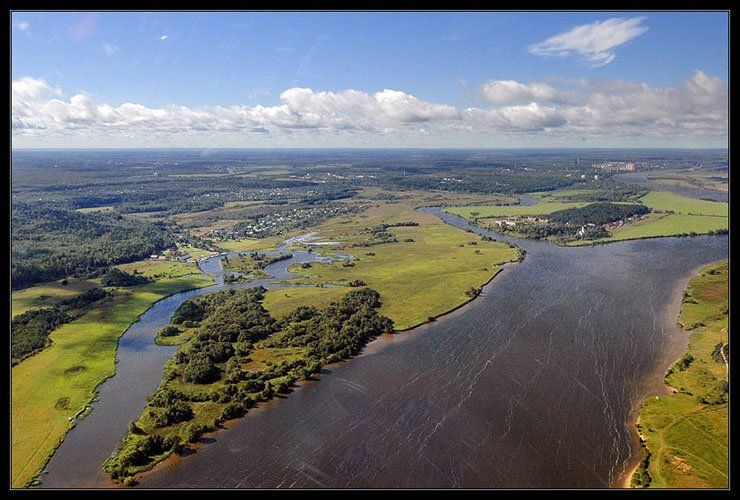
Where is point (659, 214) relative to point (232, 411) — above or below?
above

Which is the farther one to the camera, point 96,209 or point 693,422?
point 96,209

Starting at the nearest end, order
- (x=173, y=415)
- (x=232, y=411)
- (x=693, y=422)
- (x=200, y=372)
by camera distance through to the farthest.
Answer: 1. (x=693, y=422)
2. (x=173, y=415)
3. (x=232, y=411)
4. (x=200, y=372)

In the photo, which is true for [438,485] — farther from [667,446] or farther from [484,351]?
[484,351]

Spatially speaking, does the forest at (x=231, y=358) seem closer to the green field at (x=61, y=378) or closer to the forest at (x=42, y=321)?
the green field at (x=61, y=378)

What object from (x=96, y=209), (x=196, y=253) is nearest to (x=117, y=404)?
(x=196, y=253)

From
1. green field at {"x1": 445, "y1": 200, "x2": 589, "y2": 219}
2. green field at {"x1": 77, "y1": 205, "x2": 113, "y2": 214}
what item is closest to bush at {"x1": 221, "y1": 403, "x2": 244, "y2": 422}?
green field at {"x1": 445, "y1": 200, "x2": 589, "y2": 219}

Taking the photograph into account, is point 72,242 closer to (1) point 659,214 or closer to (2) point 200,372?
(2) point 200,372
